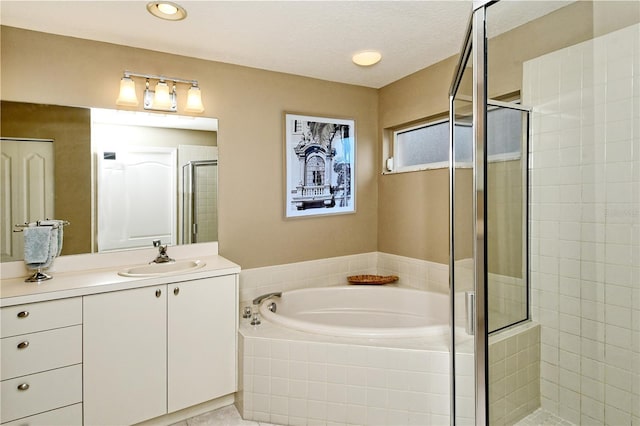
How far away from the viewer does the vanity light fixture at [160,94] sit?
89.1 inches

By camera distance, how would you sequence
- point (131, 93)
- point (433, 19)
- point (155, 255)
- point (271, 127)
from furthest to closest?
point (271, 127) → point (155, 255) → point (131, 93) → point (433, 19)

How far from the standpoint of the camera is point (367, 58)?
103 inches

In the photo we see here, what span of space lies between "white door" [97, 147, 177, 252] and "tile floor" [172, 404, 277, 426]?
1.15m

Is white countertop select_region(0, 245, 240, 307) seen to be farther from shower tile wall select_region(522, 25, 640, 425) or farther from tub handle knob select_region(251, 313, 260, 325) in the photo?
shower tile wall select_region(522, 25, 640, 425)

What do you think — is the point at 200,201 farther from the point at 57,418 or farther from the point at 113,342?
the point at 57,418

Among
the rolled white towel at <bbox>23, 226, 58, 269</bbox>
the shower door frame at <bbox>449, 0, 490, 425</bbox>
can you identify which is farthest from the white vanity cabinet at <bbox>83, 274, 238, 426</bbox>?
the shower door frame at <bbox>449, 0, 490, 425</bbox>

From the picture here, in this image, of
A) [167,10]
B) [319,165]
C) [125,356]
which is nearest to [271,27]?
[167,10]

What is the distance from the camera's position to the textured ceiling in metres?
1.90

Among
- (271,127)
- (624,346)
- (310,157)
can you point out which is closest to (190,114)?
(271,127)

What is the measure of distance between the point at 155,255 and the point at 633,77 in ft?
8.62

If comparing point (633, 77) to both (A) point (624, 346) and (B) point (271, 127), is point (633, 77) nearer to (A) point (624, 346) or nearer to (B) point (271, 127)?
(A) point (624, 346)

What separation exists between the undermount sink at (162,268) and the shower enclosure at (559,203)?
5.59 ft

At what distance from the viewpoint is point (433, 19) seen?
2.05m

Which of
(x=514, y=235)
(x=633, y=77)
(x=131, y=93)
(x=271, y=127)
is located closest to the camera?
(x=633, y=77)
